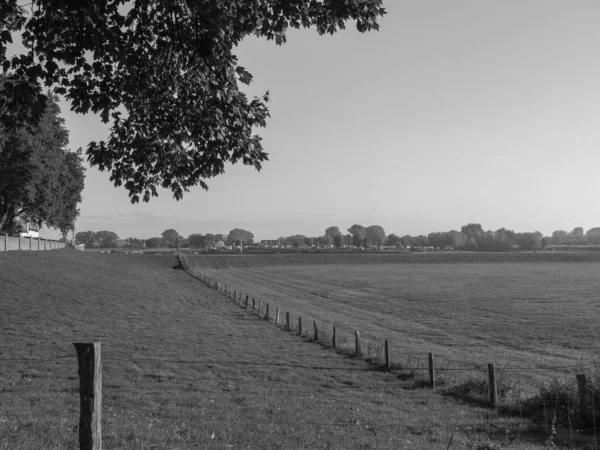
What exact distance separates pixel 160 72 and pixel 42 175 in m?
44.3

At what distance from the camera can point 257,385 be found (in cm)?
1598

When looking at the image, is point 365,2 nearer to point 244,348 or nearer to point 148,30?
point 148,30

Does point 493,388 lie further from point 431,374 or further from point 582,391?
point 431,374

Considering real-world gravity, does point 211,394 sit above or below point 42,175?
below

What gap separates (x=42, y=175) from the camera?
1946 inches

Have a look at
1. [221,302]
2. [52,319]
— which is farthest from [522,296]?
[52,319]

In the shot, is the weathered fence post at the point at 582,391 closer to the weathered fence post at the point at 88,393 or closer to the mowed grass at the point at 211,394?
the mowed grass at the point at 211,394

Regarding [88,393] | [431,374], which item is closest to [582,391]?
[431,374]

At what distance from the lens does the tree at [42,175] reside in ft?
156

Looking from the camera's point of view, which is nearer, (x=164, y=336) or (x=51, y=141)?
(x=164, y=336)

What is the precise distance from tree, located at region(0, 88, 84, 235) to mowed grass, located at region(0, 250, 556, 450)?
21651 millimetres

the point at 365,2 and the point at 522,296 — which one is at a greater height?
the point at 365,2

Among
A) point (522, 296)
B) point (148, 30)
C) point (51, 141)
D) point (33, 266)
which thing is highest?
point (51, 141)

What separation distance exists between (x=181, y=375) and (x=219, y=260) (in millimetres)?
126804
